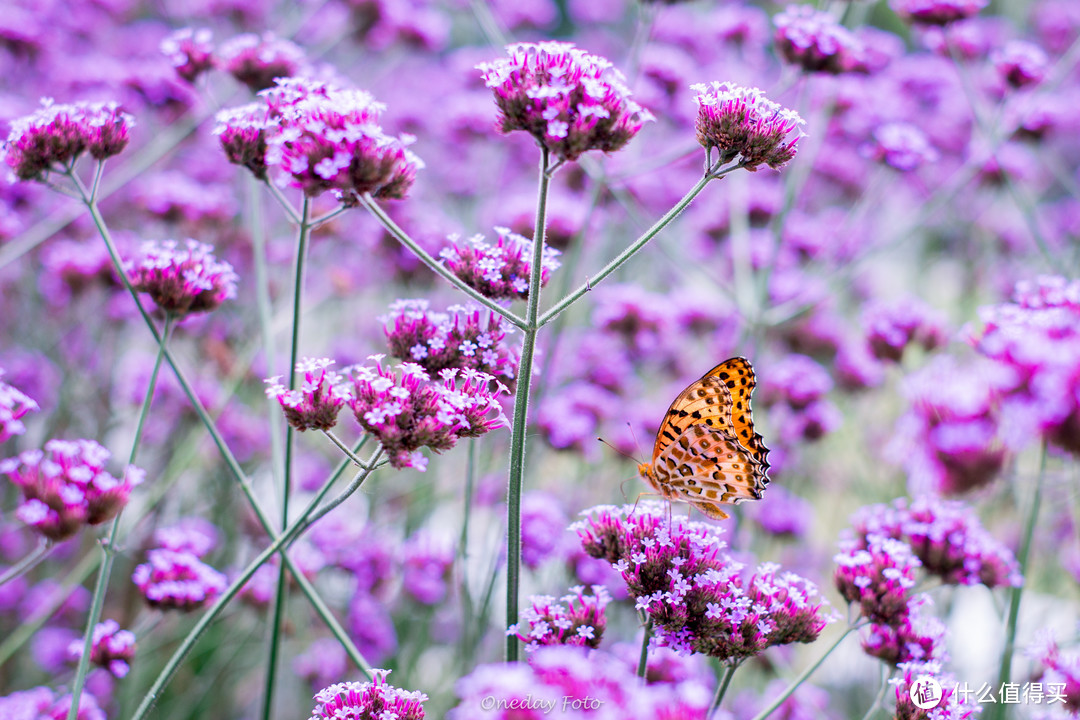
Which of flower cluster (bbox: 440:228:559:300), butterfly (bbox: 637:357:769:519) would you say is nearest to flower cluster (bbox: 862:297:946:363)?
butterfly (bbox: 637:357:769:519)

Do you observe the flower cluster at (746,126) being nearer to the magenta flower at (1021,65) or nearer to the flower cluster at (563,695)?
the flower cluster at (563,695)

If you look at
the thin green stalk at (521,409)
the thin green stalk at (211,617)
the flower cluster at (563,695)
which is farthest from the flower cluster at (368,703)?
the flower cluster at (563,695)

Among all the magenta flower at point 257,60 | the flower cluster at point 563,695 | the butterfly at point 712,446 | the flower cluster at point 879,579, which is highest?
the magenta flower at point 257,60

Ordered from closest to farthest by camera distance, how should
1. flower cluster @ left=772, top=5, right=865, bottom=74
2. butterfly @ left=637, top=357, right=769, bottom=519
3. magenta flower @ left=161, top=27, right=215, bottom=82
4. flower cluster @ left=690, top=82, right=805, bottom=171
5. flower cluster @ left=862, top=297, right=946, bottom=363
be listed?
flower cluster @ left=690, top=82, right=805, bottom=171 < butterfly @ left=637, top=357, right=769, bottom=519 < magenta flower @ left=161, top=27, right=215, bottom=82 < flower cluster @ left=772, top=5, right=865, bottom=74 < flower cluster @ left=862, top=297, right=946, bottom=363

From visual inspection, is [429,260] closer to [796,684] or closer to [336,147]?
[336,147]

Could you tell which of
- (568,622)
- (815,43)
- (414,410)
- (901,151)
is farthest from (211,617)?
(901,151)

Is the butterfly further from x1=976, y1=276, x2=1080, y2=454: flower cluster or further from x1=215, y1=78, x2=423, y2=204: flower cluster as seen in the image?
x1=215, y1=78, x2=423, y2=204: flower cluster
